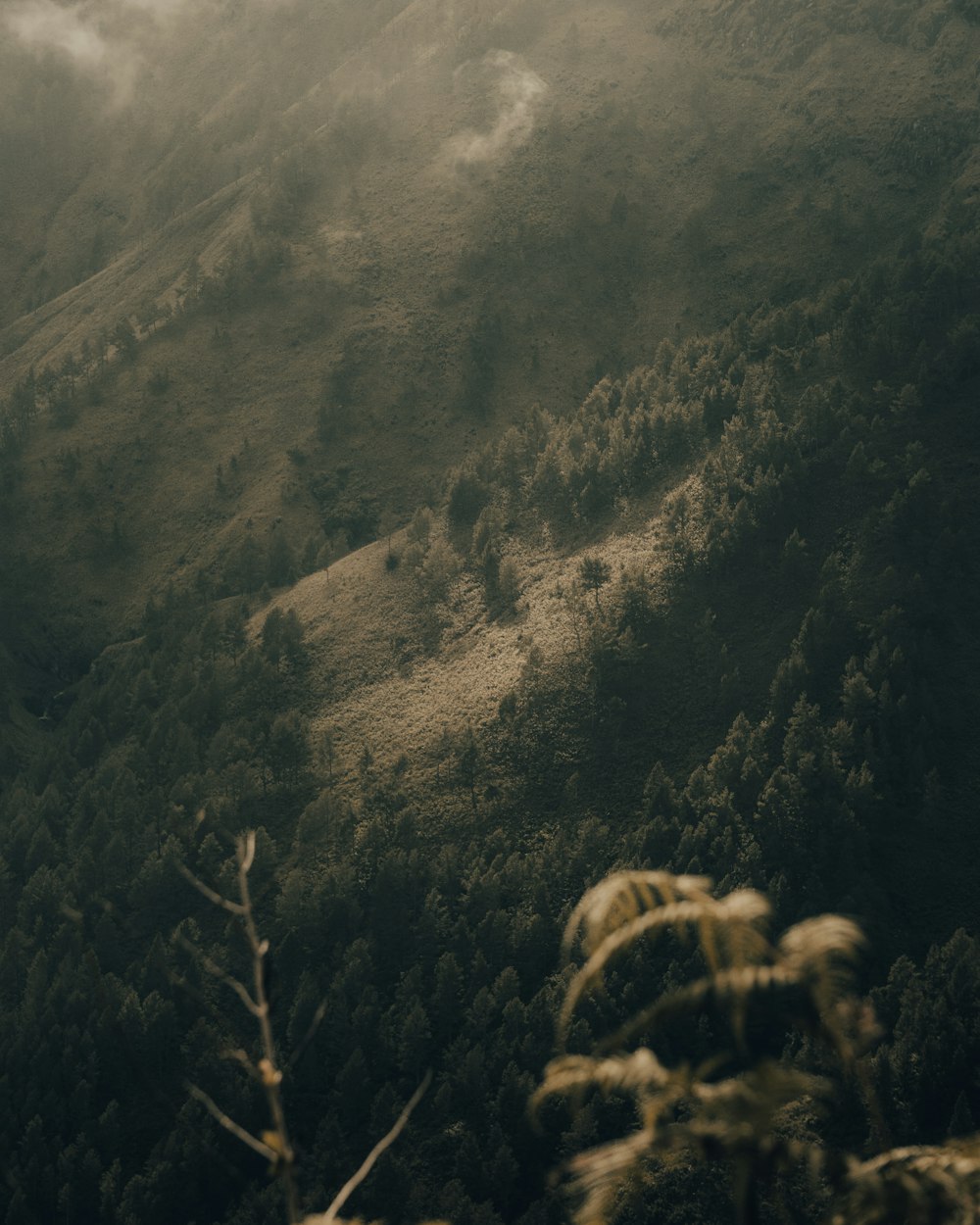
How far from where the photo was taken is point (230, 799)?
7588cm

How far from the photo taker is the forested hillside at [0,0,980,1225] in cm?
5994

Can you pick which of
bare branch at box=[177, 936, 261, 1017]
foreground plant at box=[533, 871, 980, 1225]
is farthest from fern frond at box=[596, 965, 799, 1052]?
bare branch at box=[177, 936, 261, 1017]

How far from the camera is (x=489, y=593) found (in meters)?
90.1

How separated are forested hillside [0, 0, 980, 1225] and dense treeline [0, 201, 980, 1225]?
30 cm

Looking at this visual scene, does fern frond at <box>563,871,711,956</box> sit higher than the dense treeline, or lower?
higher

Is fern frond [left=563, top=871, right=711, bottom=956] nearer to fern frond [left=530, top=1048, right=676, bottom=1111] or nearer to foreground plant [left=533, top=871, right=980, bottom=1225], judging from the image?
foreground plant [left=533, top=871, right=980, bottom=1225]

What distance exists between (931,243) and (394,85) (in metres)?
79.3

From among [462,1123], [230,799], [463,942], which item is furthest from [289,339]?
[462,1123]

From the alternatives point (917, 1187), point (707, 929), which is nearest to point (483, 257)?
point (707, 929)

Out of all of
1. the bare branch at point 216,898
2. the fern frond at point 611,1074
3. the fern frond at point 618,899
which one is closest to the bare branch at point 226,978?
the bare branch at point 216,898

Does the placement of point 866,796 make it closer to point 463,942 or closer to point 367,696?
point 463,942

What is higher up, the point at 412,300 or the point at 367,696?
the point at 412,300

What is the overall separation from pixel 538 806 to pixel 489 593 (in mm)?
21859

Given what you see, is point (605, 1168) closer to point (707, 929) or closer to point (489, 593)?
point (707, 929)
